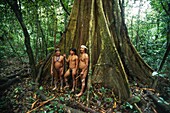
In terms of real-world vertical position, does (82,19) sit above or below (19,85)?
above

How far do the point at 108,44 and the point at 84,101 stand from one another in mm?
1739

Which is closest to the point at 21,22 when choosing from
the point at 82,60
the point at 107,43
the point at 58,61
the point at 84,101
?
the point at 58,61

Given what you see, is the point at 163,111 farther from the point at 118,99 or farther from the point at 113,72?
the point at 113,72

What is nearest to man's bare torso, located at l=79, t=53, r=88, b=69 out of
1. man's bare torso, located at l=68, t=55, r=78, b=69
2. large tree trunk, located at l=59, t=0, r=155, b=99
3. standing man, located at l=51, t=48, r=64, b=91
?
man's bare torso, located at l=68, t=55, r=78, b=69

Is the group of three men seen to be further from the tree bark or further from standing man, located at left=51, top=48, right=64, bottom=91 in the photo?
the tree bark

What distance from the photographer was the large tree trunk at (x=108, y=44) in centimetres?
507

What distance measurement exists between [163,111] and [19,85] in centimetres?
490

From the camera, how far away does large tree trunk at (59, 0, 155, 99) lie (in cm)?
507

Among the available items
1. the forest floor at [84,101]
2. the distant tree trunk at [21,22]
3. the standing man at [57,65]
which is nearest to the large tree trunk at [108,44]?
the forest floor at [84,101]

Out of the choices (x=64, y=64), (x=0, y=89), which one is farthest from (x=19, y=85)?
(x=64, y=64)

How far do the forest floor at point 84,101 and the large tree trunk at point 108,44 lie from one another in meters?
0.32

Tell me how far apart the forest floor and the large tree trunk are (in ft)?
1.06

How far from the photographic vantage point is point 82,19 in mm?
5789

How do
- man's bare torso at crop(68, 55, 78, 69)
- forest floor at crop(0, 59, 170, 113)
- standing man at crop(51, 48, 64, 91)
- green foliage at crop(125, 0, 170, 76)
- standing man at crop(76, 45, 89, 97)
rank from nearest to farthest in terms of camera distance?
forest floor at crop(0, 59, 170, 113) < standing man at crop(76, 45, 89, 97) < man's bare torso at crop(68, 55, 78, 69) < standing man at crop(51, 48, 64, 91) < green foliage at crop(125, 0, 170, 76)
